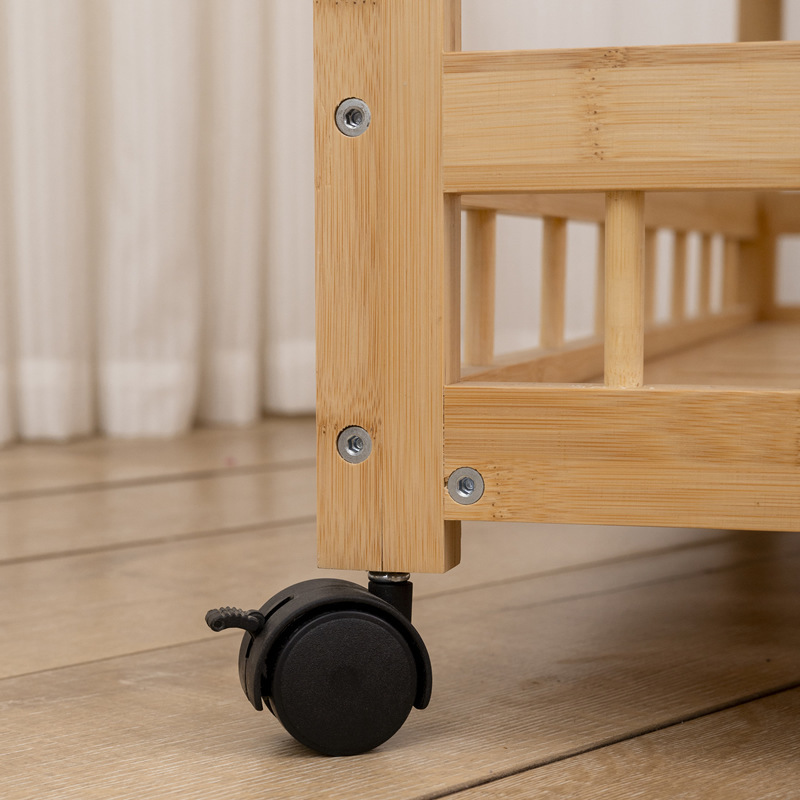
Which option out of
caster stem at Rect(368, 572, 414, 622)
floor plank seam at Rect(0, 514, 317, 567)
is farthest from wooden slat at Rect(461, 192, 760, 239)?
floor plank seam at Rect(0, 514, 317, 567)

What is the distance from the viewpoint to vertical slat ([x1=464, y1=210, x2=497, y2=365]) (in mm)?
803

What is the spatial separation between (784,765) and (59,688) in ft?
1.42

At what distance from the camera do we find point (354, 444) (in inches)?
24.5

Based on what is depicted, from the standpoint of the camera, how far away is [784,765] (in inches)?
23.4

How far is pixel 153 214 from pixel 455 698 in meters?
1.31

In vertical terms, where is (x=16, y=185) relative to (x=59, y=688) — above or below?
above

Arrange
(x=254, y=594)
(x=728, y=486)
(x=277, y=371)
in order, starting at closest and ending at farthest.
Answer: (x=728, y=486) < (x=254, y=594) < (x=277, y=371)

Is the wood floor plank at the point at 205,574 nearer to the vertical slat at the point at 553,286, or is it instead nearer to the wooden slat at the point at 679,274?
the vertical slat at the point at 553,286

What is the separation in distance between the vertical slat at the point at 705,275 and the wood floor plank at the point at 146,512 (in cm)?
60

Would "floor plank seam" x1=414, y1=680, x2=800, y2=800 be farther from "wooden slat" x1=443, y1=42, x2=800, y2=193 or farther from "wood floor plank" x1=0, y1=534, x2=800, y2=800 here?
"wooden slat" x1=443, y1=42, x2=800, y2=193

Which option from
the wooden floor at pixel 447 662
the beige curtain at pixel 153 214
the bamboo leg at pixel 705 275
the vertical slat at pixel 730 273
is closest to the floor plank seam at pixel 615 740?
the wooden floor at pixel 447 662

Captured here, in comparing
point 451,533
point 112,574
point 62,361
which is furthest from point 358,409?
point 62,361

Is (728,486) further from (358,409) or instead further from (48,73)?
(48,73)

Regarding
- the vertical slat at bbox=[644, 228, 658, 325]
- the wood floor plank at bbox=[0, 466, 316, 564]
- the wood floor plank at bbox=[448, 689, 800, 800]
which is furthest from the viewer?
the vertical slat at bbox=[644, 228, 658, 325]
